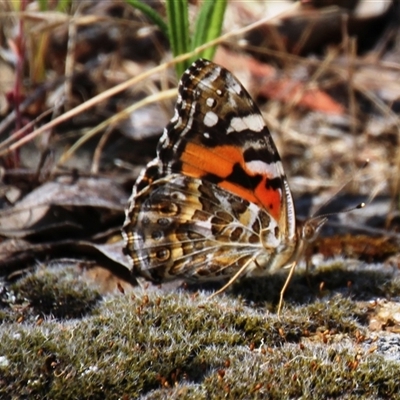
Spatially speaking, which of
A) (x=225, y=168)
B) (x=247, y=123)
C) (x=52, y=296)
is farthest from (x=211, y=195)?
(x=52, y=296)

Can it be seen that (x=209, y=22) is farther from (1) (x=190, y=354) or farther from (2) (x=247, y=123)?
(1) (x=190, y=354)

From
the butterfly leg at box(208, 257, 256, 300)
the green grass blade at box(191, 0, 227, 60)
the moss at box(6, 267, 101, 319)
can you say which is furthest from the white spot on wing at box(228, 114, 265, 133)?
the moss at box(6, 267, 101, 319)

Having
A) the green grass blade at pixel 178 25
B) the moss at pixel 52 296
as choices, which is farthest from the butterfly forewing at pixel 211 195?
the green grass blade at pixel 178 25

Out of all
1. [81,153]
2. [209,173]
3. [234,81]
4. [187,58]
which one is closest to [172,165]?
[209,173]

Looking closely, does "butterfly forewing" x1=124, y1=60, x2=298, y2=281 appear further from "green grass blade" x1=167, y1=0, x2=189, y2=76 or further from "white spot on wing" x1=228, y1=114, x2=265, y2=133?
"green grass blade" x1=167, y1=0, x2=189, y2=76

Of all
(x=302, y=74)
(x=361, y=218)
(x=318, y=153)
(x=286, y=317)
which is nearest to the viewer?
(x=286, y=317)

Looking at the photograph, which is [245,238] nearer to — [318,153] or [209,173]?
[209,173]

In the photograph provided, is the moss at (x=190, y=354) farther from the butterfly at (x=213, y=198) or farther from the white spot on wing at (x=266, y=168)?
the white spot on wing at (x=266, y=168)

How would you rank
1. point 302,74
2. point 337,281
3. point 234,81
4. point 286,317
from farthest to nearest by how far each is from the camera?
1. point 302,74
2. point 337,281
3. point 234,81
4. point 286,317
